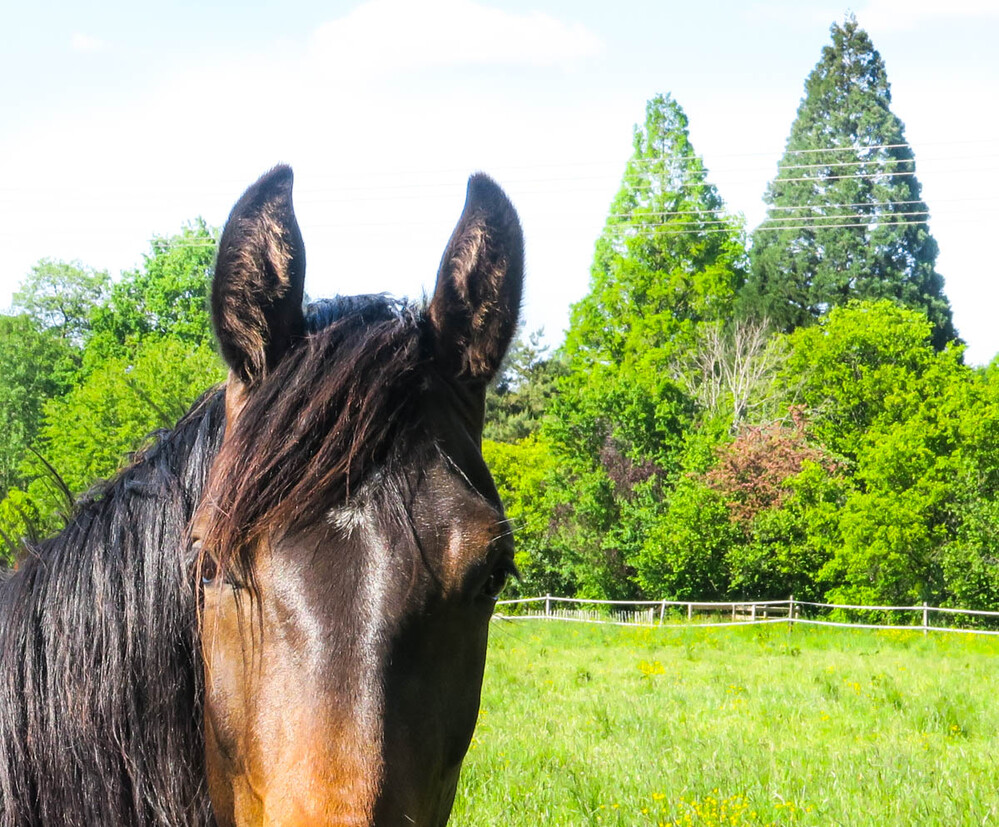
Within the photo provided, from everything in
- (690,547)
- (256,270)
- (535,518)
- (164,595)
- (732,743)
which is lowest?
(732,743)

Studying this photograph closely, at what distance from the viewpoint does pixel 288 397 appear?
1.63 meters

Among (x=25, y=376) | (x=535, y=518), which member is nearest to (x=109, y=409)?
(x=25, y=376)

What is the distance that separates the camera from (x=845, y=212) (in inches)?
1563

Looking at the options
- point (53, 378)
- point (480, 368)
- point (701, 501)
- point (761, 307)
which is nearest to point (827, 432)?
point (701, 501)

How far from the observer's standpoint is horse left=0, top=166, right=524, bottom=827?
1.43m

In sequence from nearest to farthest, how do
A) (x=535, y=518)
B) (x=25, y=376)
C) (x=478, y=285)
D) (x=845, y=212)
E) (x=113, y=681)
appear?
(x=113, y=681)
(x=478, y=285)
(x=25, y=376)
(x=535, y=518)
(x=845, y=212)

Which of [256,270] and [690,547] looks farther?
[690,547]

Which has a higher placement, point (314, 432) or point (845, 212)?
point (845, 212)

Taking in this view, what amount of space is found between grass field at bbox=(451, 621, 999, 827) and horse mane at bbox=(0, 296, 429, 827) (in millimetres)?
3434

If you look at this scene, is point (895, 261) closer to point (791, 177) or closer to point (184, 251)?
point (791, 177)

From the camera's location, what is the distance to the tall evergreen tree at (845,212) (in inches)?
1496

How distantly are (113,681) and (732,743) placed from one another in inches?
243

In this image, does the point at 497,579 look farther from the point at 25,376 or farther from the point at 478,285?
the point at 25,376

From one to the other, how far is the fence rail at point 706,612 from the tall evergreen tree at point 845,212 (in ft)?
45.8
